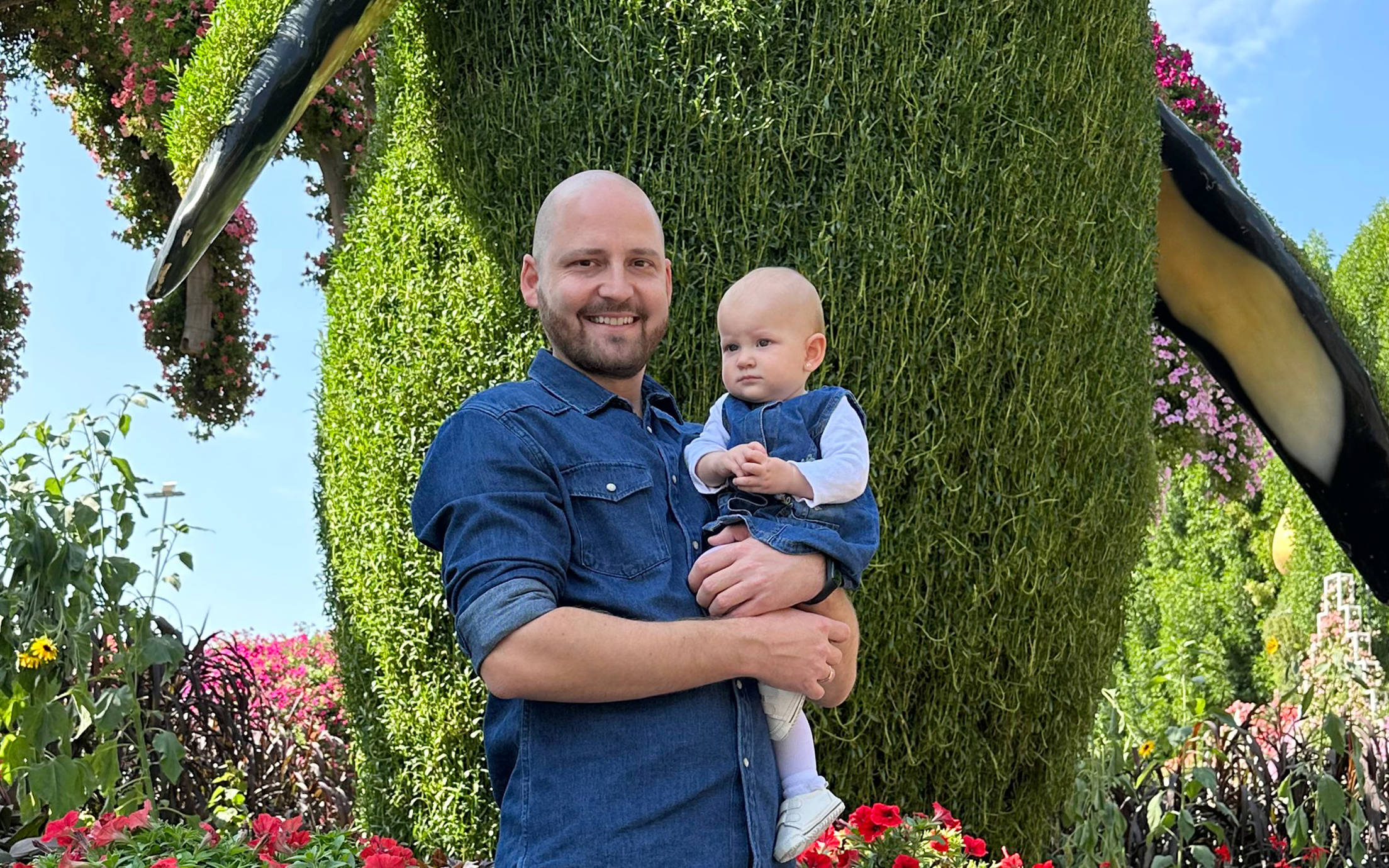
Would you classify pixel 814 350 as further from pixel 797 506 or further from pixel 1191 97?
pixel 1191 97

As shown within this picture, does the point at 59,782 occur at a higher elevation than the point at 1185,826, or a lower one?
higher

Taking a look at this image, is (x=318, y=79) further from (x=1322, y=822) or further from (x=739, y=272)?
(x=1322, y=822)

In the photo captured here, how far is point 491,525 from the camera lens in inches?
61.9

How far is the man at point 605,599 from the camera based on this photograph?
1.55 m

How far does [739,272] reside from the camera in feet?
11.1

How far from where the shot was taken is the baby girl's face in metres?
2.05

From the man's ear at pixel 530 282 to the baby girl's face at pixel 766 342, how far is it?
1.07 feet

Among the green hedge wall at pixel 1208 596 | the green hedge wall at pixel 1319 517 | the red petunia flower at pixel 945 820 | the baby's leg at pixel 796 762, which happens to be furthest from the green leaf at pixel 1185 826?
the green hedge wall at pixel 1208 596

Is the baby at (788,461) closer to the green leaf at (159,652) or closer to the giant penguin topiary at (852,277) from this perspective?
the giant penguin topiary at (852,277)

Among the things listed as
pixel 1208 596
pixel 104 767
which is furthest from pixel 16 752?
pixel 1208 596

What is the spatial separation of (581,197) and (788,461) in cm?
52

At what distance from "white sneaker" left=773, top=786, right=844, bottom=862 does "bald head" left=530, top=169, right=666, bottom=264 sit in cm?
85

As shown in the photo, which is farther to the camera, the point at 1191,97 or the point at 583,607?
the point at 1191,97

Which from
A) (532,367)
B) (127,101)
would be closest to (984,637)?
(532,367)
